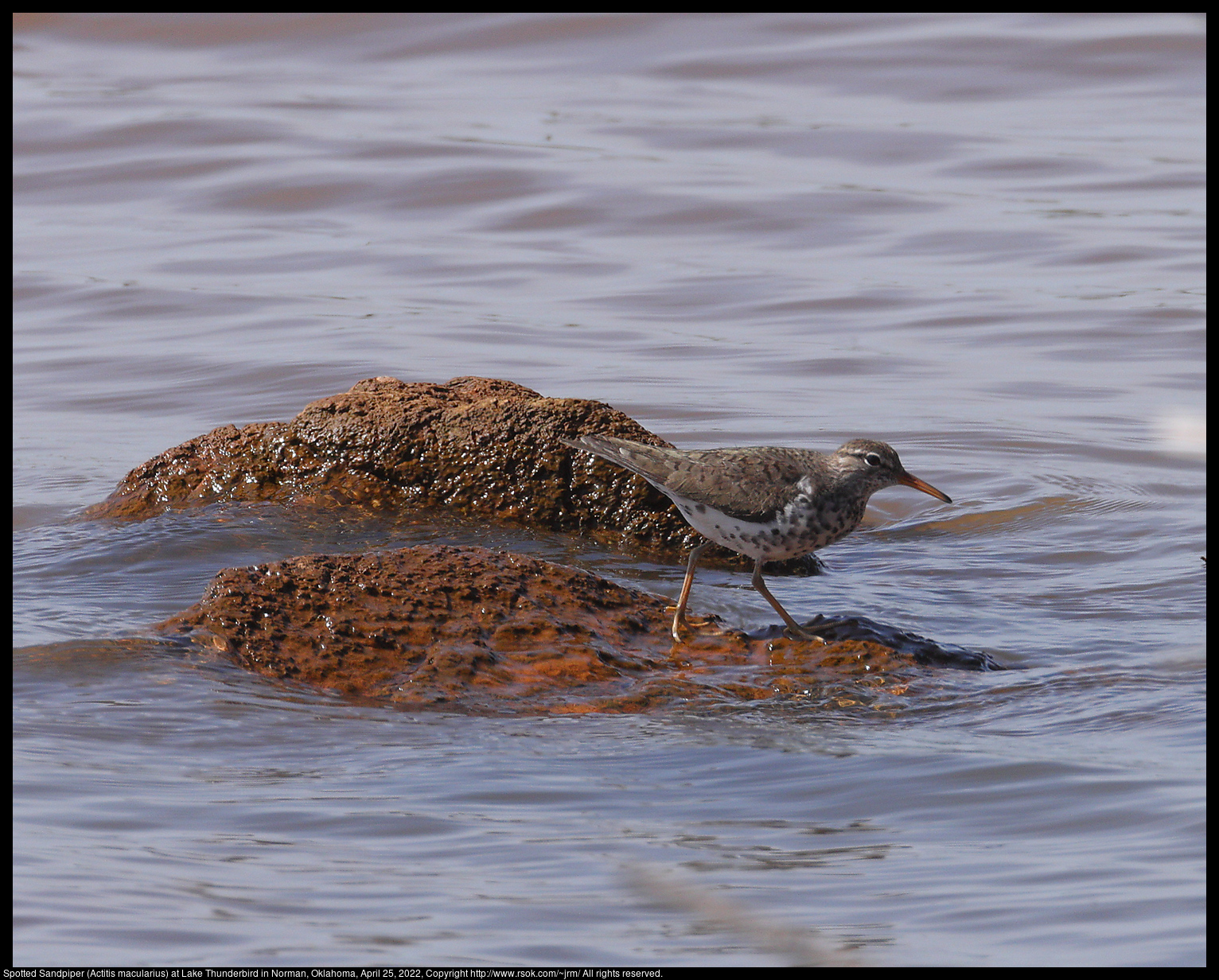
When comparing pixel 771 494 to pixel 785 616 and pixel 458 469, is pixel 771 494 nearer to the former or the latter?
pixel 785 616

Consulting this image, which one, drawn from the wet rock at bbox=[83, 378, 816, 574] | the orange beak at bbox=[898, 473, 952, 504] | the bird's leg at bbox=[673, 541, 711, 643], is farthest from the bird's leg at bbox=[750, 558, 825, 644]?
the wet rock at bbox=[83, 378, 816, 574]

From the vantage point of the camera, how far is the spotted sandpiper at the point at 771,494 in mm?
6152

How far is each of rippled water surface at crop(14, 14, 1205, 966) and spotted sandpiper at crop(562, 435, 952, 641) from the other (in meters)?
0.62

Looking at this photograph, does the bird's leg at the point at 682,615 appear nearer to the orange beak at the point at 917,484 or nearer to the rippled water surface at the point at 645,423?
the rippled water surface at the point at 645,423

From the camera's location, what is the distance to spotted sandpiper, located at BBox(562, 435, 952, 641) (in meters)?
6.15

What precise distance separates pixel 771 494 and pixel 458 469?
197 cm

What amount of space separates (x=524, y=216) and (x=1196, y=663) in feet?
34.4

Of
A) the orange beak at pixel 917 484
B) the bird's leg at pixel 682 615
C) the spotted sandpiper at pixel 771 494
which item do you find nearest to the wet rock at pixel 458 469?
the spotted sandpiper at pixel 771 494

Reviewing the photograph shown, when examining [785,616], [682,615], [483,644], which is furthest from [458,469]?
[785,616]

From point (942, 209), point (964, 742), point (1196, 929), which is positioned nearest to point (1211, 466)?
point (964, 742)

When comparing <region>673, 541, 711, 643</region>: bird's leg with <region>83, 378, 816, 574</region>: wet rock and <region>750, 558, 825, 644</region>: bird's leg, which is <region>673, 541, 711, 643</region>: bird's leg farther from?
<region>83, 378, 816, 574</region>: wet rock

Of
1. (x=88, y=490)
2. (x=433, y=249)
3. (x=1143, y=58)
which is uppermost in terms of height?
(x=1143, y=58)

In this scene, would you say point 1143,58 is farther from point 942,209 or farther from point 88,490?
point 88,490

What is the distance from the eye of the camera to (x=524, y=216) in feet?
50.5
